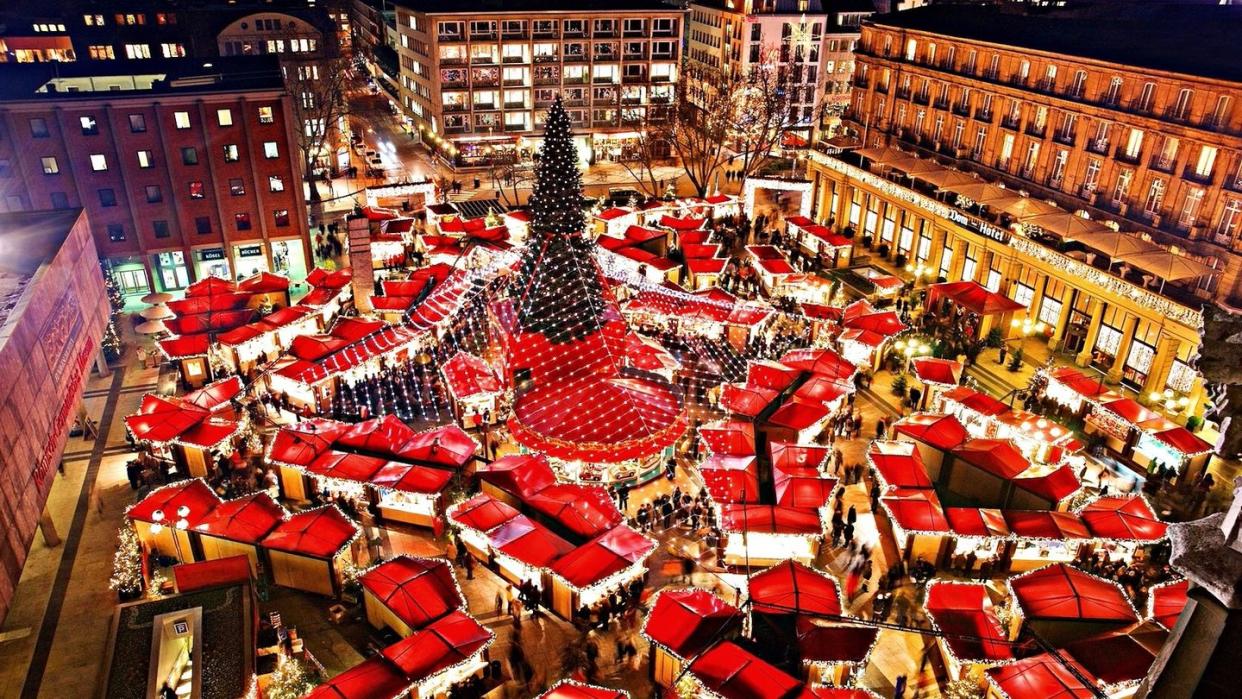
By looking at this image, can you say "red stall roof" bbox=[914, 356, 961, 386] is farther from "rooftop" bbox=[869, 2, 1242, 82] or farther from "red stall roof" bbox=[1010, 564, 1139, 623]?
"rooftop" bbox=[869, 2, 1242, 82]

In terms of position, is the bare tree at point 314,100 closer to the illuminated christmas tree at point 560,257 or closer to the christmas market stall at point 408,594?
the illuminated christmas tree at point 560,257

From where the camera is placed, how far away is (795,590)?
2423cm

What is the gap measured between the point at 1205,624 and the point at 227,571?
2561cm

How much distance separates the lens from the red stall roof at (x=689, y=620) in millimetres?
22750

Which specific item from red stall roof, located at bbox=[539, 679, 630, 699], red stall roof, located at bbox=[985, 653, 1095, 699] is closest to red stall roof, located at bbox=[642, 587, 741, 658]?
red stall roof, located at bbox=[539, 679, 630, 699]

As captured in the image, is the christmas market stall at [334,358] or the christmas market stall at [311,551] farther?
the christmas market stall at [334,358]

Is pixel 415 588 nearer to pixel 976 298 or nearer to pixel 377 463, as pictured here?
pixel 377 463

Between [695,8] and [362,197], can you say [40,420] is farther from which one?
[695,8]

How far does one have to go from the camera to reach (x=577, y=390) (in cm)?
3319

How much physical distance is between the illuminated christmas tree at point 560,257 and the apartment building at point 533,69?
41.1 meters

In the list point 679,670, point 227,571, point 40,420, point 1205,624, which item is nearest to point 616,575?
point 679,670

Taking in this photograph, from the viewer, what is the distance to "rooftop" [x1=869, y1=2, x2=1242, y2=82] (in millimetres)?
40781

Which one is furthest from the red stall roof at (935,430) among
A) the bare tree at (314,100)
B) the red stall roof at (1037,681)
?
the bare tree at (314,100)

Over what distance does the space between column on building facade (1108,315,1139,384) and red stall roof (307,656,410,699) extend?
37984 mm
